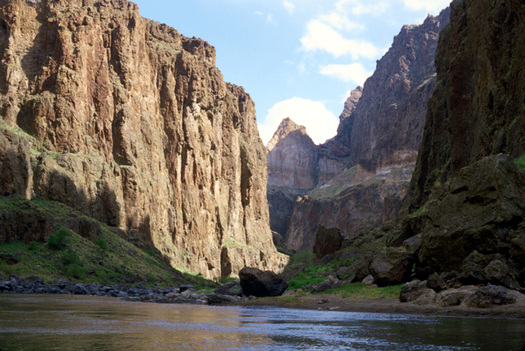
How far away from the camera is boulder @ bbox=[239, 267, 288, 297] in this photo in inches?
1845

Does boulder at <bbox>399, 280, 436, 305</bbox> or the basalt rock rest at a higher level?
the basalt rock

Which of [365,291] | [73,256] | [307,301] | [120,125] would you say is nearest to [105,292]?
[73,256]

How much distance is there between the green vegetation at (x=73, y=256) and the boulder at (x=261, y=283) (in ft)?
96.8

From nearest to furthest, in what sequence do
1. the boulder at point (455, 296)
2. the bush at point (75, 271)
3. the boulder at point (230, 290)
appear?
the boulder at point (455, 296) < the boulder at point (230, 290) < the bush at point (75, 271)

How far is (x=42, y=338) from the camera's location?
13.5 metres

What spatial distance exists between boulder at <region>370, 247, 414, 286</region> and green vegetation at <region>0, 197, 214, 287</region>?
4426cm

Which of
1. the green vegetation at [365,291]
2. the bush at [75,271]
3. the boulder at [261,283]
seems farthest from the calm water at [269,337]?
the bush at [75,271]

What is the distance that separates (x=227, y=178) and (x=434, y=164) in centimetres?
11690

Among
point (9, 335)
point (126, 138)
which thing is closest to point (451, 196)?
point (9, 335)

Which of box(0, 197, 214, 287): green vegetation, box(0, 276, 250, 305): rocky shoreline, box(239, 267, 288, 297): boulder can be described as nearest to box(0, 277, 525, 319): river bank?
box(0, 276, 250, 305): rocky shoreline

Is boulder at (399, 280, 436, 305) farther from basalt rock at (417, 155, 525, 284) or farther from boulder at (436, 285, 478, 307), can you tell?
basalt rock at (417, 155, 525, 284)

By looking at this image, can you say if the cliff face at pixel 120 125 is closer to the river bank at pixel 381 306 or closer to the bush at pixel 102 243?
the bush at pixel 102 243

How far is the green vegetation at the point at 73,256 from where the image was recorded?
2613 inches

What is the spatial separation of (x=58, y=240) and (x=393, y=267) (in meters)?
53.8
